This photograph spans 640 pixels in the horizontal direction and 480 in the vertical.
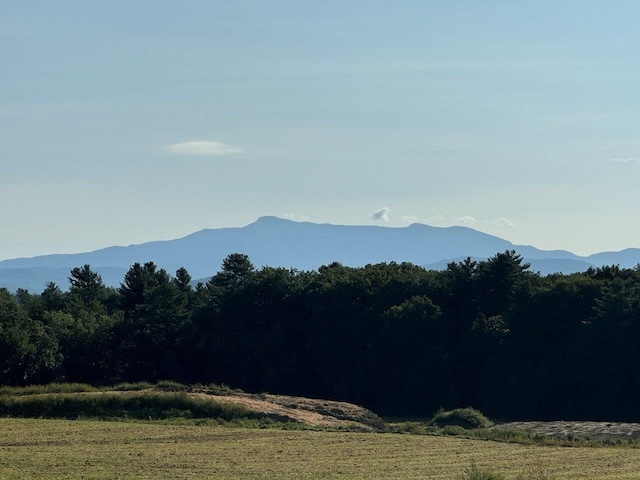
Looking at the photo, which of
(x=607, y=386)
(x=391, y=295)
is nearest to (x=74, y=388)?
(x=391, y=295)

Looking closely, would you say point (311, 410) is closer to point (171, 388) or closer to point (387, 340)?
point (171, 388)

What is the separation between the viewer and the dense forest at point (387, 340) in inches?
2562

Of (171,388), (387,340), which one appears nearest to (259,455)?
(171,388)

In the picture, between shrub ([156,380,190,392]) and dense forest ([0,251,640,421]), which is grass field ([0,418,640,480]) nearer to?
shrub ([156,380,190,392])

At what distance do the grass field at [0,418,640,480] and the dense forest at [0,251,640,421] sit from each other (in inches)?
921

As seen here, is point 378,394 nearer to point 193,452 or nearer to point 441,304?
point 441,304

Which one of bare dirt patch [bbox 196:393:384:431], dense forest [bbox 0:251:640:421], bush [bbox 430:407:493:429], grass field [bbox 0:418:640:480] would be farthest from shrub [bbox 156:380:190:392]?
dense forest [bbox 0:251:640:421]

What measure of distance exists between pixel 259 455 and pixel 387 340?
37372mm

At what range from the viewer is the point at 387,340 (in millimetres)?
72938

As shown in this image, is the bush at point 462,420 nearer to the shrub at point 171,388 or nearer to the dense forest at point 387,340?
the dense forest at point 387,340

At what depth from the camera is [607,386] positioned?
2504 inches

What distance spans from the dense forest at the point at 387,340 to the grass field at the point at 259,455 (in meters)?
23.4

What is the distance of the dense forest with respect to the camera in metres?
65.1

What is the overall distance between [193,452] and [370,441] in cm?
870
